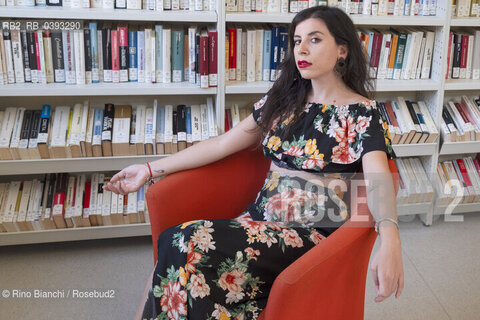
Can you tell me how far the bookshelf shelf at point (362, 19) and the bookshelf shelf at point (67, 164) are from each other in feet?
2.46

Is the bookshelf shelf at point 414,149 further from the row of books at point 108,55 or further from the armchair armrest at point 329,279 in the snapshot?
the armchair armrest at point 329,279

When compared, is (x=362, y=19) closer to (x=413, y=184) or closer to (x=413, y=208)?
(x=413, y=184)

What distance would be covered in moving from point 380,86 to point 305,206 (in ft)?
3.79

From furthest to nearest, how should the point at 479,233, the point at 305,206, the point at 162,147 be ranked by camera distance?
the point at 479,233 < the point at 162,147 < the point at 305,206

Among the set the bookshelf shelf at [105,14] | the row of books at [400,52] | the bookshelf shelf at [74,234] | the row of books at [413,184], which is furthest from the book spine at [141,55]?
the row of books at [413,184]

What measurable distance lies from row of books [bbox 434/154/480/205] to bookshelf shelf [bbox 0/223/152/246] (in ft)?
5.26

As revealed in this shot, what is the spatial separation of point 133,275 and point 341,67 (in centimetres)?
134

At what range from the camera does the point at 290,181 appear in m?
1.88

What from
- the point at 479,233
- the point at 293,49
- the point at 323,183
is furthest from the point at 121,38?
the point at 479,233

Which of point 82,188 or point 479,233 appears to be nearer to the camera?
point 82,188

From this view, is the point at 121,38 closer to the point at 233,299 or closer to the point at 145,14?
the point at 145,14

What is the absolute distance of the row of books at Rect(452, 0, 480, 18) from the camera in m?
2.80

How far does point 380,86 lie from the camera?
2.73 m

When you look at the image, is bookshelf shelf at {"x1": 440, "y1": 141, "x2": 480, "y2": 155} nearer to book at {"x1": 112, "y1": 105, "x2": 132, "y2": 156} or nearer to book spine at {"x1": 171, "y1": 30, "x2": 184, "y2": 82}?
book spine at {"x1": 171, "y1": 30, "x2": 184, "y2": 82}
